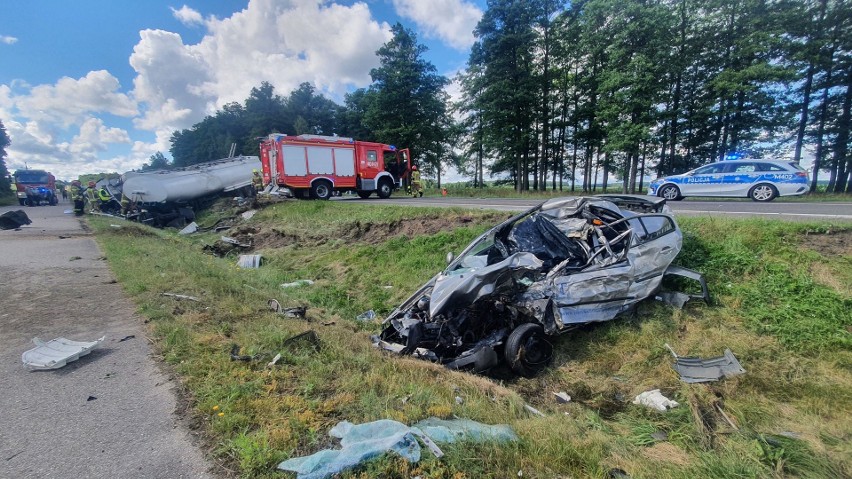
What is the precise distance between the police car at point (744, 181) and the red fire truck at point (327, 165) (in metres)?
12.3

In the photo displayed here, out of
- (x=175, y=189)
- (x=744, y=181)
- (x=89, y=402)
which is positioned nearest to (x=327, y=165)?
(x=175, y=189)

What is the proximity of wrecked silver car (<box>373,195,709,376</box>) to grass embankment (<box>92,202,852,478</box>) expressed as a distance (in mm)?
403

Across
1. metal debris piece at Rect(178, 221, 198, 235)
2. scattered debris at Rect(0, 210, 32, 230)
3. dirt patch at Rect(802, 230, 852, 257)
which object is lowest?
metal debris piece at Rect(178, 221, 198, 235)

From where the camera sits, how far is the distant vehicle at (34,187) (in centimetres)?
2350

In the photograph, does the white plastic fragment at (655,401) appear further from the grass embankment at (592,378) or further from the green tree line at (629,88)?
the green tree line at (629,88)

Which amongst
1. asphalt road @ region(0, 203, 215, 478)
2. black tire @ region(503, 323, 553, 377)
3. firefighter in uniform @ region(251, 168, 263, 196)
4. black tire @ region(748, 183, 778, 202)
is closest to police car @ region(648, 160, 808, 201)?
black tire @ region(748, 183, 778, 202)

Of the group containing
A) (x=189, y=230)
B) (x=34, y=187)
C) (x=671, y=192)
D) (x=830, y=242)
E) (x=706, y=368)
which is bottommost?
(x=706, y=368)

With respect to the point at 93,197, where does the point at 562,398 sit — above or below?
below

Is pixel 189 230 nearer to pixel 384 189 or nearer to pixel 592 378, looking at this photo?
pixel 384 189

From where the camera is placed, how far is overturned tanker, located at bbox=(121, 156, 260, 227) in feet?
53.3

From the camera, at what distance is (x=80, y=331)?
3.94 meters

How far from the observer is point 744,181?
12.3 meters

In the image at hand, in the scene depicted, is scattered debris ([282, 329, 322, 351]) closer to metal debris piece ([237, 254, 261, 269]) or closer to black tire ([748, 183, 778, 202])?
metal debris piece ([237, 254, 261, 269])

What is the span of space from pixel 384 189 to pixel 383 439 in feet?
57.2
